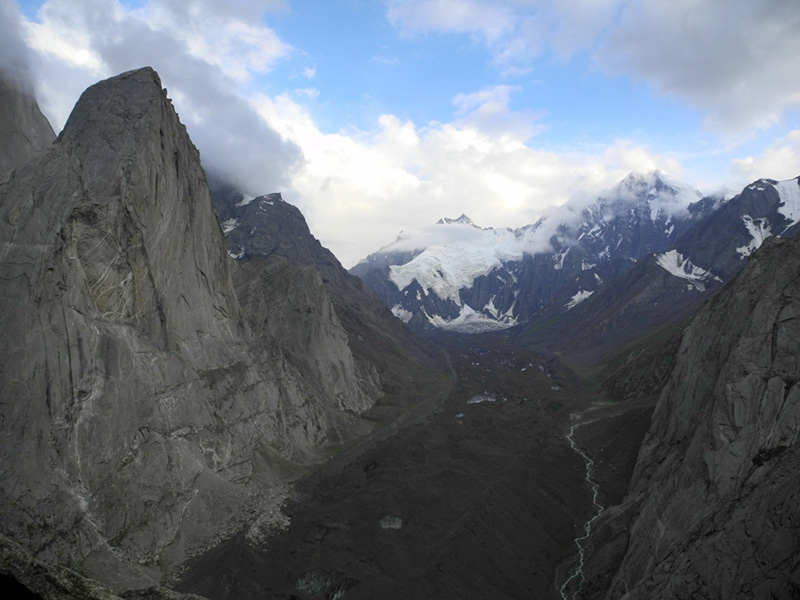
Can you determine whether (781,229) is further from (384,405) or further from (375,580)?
(375,580)

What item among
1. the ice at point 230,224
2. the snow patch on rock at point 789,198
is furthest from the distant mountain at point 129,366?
the snow patch on rock at point 789,198

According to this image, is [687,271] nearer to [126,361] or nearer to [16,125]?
[126,361]

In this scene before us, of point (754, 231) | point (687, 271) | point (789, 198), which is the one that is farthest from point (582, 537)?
point (789, 198)

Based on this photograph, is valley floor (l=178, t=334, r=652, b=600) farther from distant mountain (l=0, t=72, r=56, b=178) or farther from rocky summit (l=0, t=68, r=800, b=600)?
distant mountain (l=0, t=72, r=56, b=178)

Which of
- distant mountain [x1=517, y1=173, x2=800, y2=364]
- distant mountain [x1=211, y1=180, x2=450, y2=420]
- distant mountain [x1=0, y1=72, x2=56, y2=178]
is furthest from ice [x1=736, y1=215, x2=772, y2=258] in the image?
distant mountain [x1=0, y1=72, x2=56, y2=178]

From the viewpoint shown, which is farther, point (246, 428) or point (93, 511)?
point (246, 428)

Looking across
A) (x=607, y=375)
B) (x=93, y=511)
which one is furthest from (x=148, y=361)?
(x=607, y=375)
